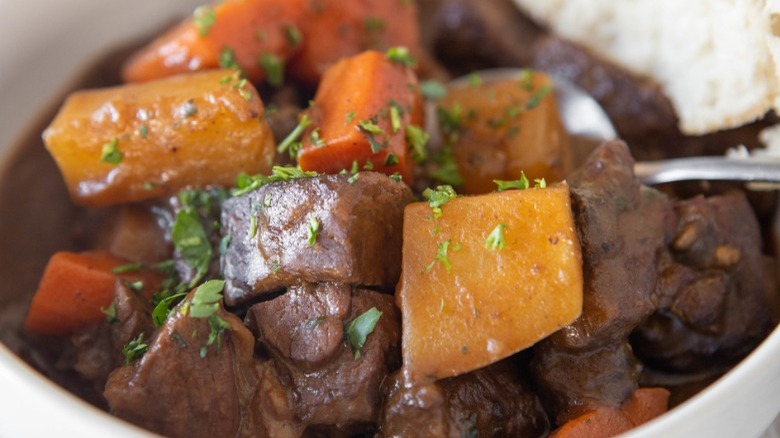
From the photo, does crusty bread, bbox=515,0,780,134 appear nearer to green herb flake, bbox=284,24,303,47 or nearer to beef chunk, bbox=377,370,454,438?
green herb flake, bbox=284,24,303,47

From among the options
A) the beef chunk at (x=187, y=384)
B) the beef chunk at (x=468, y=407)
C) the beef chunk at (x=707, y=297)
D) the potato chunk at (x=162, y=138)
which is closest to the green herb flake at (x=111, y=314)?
the beef chunk at (x=187, y=384)

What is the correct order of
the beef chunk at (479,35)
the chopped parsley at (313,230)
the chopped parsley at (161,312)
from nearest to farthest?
the chopped parsley at (313,230), the chopped parsley at (161,312), the beef chunk at (479,35)

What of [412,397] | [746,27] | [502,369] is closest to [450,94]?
[746,27]

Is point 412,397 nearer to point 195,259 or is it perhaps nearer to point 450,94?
point 195,259

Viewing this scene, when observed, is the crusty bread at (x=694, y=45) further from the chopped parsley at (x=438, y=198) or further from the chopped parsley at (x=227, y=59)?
the chopped parsley at (x=227, y=59)

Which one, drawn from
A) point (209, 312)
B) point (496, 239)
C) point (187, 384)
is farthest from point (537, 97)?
point (187, 384)

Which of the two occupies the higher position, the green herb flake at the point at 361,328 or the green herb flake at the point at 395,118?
the green herb flake at the point at 395,118

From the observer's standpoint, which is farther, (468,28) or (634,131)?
(468,28)
